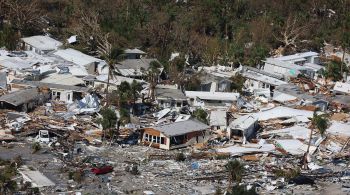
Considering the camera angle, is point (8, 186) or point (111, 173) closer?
point (8, 186)

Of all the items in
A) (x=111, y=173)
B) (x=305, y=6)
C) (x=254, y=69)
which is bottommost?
(x=111, y=173)

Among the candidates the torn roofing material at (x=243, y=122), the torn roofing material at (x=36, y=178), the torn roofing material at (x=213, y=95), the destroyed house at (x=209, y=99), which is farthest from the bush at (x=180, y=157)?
the torn roofing material at (x=213, y=95)

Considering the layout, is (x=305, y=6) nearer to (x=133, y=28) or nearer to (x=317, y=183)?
(x=133, y=28)

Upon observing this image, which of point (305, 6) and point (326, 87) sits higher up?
point (305, 6)

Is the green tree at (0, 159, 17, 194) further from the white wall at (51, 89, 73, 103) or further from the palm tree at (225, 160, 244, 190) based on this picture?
the white wall at (51, 89, 73, 103)

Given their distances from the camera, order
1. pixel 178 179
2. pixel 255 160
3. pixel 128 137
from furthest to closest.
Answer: pixel 128 137
pixel 255 160
pixel 178 179

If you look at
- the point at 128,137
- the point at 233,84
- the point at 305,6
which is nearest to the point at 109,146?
the point at 128,137

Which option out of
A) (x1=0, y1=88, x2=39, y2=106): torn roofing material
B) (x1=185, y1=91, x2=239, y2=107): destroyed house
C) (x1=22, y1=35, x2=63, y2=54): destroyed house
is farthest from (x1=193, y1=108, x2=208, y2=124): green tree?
(x1=22, y1=35, x2=63, y2=54): destroyed house
